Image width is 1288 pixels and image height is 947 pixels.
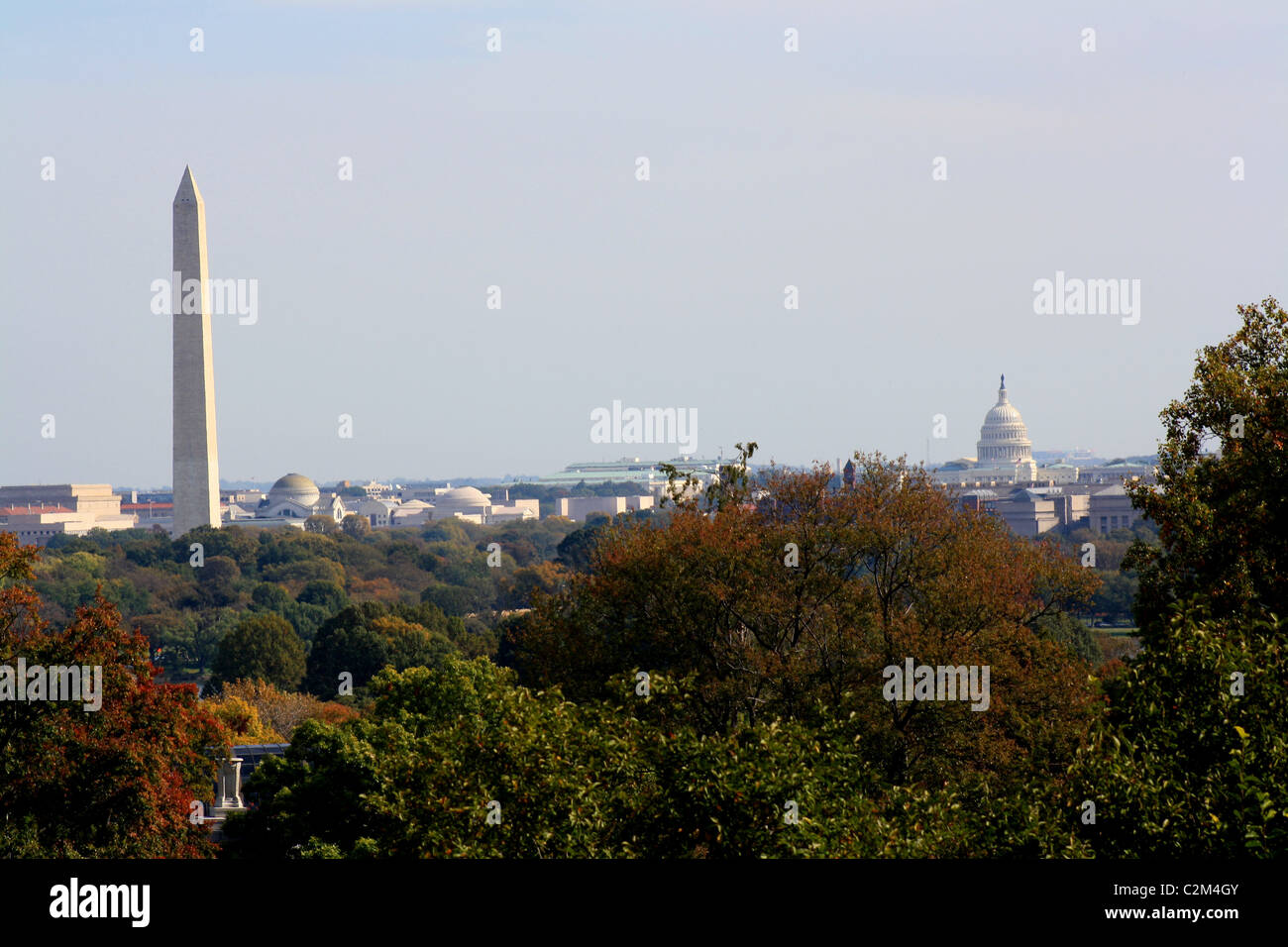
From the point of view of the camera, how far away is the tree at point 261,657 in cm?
6153

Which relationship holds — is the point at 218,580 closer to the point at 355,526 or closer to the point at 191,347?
the point at 191,347

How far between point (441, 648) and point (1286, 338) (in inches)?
1791

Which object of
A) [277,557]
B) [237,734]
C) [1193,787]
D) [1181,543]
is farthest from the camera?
[277,557]

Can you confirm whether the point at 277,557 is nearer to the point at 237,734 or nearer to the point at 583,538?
the point at 583,538

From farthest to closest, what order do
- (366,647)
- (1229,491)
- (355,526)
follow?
(355,526), (366,647), (1229,491)

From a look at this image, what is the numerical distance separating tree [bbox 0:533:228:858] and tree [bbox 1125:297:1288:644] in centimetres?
1400

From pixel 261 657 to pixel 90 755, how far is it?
41.3 m

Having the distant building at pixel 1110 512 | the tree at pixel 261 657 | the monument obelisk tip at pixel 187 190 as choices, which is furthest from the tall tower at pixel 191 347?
the distant building at pixel 1110 512

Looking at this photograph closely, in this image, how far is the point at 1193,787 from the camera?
13.3 metres

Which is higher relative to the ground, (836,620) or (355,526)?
(836,620)

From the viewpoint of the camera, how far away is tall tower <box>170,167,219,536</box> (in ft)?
290

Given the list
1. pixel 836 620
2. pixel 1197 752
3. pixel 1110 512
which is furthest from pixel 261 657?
pixel 1110 512

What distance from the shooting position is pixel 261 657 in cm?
6169
